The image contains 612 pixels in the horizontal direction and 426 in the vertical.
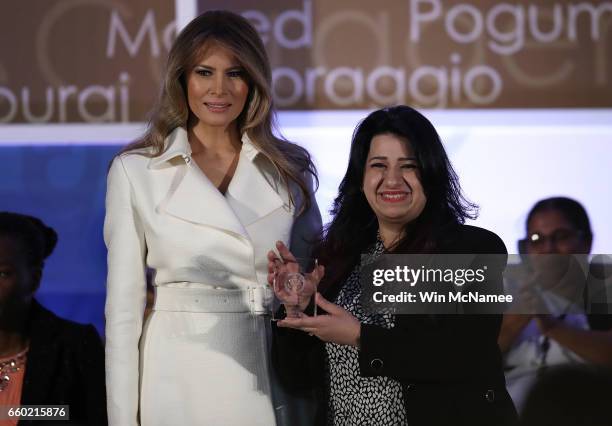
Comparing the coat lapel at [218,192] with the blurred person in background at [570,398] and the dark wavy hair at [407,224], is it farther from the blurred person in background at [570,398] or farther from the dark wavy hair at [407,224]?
the blurred person in background at [570,398]

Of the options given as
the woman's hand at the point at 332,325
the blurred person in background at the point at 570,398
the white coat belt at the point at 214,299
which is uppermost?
the white coat belt at the point at 214,299

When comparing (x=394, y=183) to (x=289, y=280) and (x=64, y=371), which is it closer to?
(x=289, y=280)

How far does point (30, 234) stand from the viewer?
10.7 feet

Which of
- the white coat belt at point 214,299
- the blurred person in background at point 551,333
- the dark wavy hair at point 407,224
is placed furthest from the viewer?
the blurred person in background at point 551,333

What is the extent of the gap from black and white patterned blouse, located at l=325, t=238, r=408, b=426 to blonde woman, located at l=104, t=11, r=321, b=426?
0.27 meters

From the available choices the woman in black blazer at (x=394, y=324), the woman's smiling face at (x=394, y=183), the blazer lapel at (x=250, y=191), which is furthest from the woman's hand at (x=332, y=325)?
the blazer lapel at (x=250, y=191)

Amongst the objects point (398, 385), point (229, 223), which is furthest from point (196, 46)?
point (398, 385)

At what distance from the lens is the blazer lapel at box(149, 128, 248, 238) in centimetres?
270

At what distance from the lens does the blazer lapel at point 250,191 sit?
278 centimetres

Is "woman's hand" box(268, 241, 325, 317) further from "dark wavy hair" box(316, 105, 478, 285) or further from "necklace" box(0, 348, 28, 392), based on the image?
"necklace" box(0, 348, 28, 392)

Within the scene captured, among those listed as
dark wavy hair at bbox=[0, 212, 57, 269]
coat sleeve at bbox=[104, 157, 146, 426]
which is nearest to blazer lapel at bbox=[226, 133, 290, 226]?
coat sleeve at bbox=[104, 157, 146, 426]

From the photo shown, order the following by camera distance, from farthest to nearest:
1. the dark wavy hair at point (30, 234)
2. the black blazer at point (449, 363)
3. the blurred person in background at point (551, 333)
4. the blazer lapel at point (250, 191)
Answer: the blurred person in background at point (551, 333), the dark wavy hair at point (30, 234), the blazer lapel at point (250, 191), the black blazer at point (449, 363)

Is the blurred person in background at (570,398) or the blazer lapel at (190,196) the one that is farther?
the blurred person in background at (570,398)

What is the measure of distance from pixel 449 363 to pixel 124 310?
2.93ft
